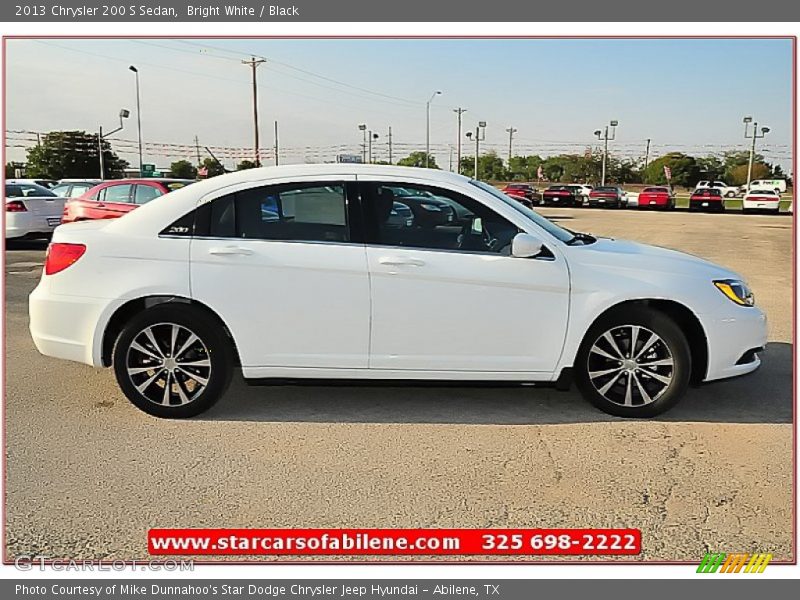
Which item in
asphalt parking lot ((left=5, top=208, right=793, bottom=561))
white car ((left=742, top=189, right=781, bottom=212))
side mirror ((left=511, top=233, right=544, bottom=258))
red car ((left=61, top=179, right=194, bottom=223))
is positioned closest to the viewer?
asphalt parking lot ((left=5, top=208, right=793, bottom=561))

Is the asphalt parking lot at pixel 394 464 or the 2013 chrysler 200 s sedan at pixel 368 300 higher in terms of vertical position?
the 2013 chrysler 200 s sedan at pixel 368 300

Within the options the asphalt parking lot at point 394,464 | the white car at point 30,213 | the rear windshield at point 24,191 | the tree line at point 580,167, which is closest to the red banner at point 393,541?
the asphalt parking lot at point 394,464

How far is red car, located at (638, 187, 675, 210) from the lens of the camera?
37969 mm

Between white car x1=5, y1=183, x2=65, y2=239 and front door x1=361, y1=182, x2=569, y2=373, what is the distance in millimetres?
11687

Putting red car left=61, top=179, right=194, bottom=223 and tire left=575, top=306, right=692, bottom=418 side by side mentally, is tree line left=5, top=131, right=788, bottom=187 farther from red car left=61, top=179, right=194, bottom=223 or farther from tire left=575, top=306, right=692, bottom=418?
tire left=575, top=306, right=692, bottom=418

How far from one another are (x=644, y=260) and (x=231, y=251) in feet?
8.73

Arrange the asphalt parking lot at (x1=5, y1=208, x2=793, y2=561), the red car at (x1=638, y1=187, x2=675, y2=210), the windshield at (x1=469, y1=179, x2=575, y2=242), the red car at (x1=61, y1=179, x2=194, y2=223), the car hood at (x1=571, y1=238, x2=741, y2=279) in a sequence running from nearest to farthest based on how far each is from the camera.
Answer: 1. the asphalt parking lot at (x1=5, y1=208, x2=793, y2=561)
2. the car hood at (x1=571, y1=238, x2=741, y2=279)
3. the windshield at (x1=469, y1=179, x2=575, y2=242)
4. the red car at (x1=61, y1=179, x2=194, y2=223)
5. the red car at (x1=638, y1=187, x2=675, y2=210)

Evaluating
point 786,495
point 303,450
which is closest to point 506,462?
point 303,450

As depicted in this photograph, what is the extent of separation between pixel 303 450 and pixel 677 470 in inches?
82.9

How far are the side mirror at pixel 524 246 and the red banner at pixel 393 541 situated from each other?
5.82 feet

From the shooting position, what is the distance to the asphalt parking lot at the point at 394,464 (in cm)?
350

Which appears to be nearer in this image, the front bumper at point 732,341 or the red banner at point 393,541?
the red banner at point 393,541

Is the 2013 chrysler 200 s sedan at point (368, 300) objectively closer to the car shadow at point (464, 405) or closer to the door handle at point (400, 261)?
the door handle at point (400, 261)

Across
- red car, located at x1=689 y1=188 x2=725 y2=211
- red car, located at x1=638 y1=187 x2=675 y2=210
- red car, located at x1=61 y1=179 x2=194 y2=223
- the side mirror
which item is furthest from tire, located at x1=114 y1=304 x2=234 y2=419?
red car, located at x1=638 y1=187 x2=675 y2=210
